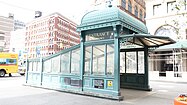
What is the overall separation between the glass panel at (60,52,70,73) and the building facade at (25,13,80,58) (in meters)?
60.4

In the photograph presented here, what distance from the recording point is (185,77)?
20391 millimetres

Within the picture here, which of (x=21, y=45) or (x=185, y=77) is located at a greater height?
(x=21, y=45)

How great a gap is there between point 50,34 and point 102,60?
71.5 m

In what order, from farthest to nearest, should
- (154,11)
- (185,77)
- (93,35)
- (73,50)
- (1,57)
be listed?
(154,11), (1,57), (185,77), (73,50), (93,35)

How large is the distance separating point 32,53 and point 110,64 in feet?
271

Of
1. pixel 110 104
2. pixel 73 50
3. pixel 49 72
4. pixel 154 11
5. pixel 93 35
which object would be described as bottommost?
pixel 110 104

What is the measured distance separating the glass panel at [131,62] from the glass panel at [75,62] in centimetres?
388

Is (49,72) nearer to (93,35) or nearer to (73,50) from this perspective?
(73,50)

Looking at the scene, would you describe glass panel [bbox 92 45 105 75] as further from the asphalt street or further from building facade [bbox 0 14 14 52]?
building facade [bbox 0 14 14 52]

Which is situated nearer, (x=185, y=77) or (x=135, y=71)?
(x=135, y=71)

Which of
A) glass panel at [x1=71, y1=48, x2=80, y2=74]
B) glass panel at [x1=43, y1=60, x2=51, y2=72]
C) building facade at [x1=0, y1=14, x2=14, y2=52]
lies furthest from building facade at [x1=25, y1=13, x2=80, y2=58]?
glass panel at [x1=71, y1=48, x2=80, y2=74]

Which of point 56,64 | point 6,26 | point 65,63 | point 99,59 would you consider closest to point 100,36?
point 99,59

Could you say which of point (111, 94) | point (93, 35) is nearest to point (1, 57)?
point (93, 35)

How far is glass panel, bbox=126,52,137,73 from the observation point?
1220 cm
